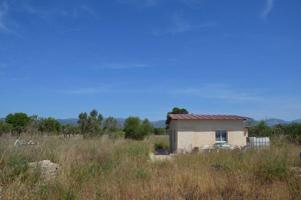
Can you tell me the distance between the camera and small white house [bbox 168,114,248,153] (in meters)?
29.2

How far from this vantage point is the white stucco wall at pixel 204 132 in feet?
95.7

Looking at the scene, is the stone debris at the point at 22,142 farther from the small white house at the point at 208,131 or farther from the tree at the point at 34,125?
the small white house at the point at 208,131

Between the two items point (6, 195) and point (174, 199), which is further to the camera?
point (174, 199)

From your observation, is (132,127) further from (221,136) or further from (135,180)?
(135,180)

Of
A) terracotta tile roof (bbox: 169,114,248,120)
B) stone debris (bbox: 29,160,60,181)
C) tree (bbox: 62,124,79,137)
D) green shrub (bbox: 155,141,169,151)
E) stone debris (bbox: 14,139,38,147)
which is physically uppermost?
terracotta tile roof (bbox: 169,114,248,120)

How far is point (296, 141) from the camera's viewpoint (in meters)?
11.8

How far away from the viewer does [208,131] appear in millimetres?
29312

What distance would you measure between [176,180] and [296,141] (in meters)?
5.54

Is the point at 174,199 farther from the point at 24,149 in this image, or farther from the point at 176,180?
the point at 24,149

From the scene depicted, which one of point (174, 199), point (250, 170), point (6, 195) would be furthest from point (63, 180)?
point (250, 170)

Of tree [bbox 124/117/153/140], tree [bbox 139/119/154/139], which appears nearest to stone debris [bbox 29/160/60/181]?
tree [bbox 124/117/153/140]

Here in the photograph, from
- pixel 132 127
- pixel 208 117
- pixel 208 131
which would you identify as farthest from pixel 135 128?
pixel 208 131

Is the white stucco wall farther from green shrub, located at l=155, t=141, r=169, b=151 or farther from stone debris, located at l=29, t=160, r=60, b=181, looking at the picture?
stone debris, located at l=29, t=160, r=60, b=181

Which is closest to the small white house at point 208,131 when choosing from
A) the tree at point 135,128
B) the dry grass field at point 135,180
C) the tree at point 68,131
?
the tree at point 68,131
